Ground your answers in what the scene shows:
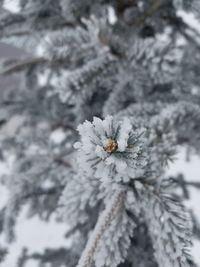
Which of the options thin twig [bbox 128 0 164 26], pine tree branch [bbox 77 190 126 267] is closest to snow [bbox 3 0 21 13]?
thin twig [bbox 128 0 164 26]

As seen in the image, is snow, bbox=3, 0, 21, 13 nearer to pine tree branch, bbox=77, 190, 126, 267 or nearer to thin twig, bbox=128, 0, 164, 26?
thin twig, bbox=128, 0, 164, 26

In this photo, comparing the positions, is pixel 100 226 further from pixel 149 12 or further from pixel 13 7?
pixel 149 12

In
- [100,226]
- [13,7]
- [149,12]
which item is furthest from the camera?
[149,12]

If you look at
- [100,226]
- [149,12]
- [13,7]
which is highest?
[149,12]

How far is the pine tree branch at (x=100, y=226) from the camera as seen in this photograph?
884mm

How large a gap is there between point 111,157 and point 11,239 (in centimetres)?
241

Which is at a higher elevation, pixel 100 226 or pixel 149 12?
pixel 149 12

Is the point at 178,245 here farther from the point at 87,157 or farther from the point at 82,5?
the point at 82,5

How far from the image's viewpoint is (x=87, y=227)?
8.39 ft

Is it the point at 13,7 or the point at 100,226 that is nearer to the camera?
the point at 100,226

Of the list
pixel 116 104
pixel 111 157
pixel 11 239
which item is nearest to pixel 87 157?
pixel 111 157

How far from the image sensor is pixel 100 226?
3.21 ft

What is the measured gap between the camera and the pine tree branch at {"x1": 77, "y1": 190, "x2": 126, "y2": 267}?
884 millimetres

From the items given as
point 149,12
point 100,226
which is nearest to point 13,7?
point 149,12
